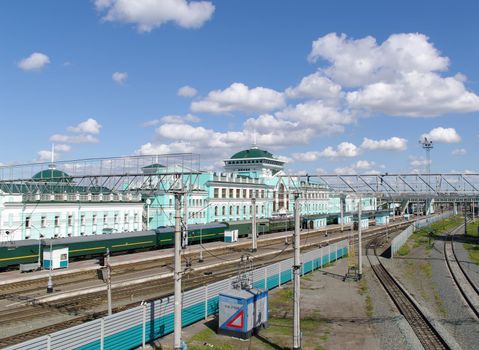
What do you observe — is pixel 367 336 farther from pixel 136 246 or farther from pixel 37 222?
pixel 37 222

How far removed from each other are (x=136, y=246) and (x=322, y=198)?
80781 mm

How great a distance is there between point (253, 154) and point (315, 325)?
96.7 metres

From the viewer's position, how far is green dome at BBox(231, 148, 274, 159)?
117375mm

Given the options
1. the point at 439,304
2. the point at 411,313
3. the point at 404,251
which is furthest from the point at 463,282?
the point at 404,251

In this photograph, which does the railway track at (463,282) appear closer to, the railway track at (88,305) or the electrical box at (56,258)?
the railway track at (88,305)

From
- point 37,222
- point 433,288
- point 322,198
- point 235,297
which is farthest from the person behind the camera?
point 322,198

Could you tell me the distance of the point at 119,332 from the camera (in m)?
17.1

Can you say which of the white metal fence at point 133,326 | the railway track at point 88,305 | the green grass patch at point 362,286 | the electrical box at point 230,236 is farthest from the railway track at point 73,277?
the green grass patch at point 362,286

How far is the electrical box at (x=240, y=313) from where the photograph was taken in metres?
19.9

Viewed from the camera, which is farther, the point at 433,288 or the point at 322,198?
the point at 322,198

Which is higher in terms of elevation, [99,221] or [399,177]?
[399,177]

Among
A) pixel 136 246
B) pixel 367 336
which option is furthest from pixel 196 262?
pixel 367 336

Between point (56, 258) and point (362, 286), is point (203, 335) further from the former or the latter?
point (56, 258)

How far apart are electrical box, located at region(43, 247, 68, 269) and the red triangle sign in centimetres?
2190
